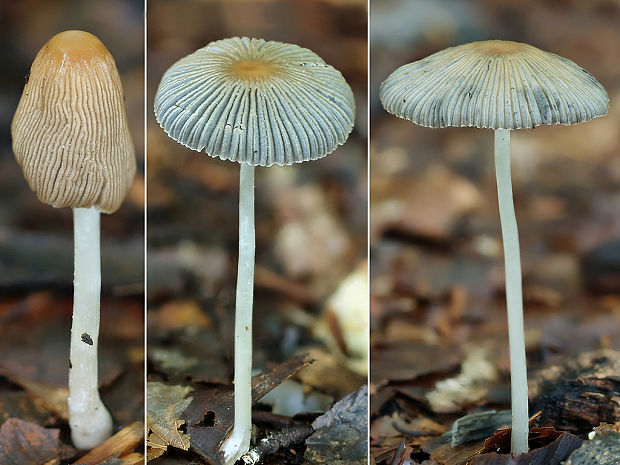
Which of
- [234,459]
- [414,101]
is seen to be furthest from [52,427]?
[414,101]

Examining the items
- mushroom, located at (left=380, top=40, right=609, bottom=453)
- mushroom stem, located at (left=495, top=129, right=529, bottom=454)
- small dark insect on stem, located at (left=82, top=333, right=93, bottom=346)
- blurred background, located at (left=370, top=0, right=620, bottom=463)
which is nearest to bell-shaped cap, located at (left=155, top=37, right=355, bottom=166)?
mushroom, located at (left=380, top=40, right=609, bottom=453)

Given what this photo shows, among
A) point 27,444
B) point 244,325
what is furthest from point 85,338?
point 244,325

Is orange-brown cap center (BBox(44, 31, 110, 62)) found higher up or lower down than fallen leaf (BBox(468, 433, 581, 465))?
higher up

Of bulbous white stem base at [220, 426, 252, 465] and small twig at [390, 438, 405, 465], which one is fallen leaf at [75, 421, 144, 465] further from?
small twig at [390, 438, 405, 465]

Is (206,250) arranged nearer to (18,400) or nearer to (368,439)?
(18,400)

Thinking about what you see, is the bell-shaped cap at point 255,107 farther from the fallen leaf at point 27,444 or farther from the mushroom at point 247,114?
the fallen leaf at point 27,444

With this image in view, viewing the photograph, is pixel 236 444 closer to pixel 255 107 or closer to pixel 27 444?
pixel 27 444
